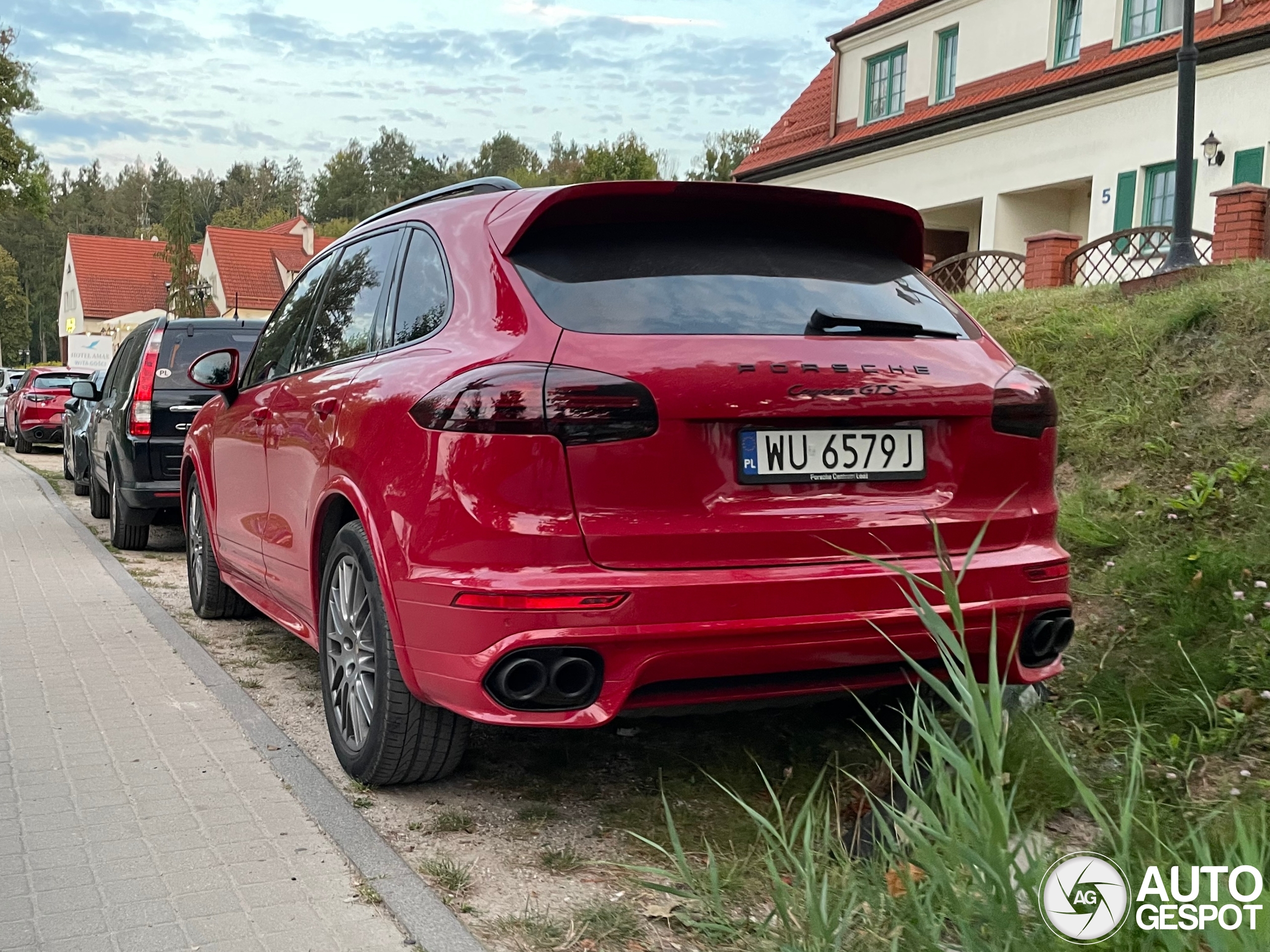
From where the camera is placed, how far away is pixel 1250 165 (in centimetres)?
1769

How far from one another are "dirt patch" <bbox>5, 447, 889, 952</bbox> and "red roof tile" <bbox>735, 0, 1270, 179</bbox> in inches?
659

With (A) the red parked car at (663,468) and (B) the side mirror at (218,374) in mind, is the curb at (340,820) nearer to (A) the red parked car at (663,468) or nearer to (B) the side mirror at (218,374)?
(A) the red parked car at (663,468)

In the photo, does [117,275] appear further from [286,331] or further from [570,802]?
[570,802]

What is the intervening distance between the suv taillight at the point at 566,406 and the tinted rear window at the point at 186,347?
6.25 metres

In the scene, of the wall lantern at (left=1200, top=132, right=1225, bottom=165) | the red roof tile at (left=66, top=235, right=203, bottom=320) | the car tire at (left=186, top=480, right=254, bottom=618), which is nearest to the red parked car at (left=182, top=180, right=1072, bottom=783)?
the car tire at (left=186, top=480, right=254, bottom=618)

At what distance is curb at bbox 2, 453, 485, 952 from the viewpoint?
306 centimetres

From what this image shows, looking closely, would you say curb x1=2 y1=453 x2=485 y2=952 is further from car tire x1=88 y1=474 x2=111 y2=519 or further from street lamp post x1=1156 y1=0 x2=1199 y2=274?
street lamp post x1=1156 y1=0 x2=1199 y2=274

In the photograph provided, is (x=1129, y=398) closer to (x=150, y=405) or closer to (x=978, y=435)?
(x=978, y=435)

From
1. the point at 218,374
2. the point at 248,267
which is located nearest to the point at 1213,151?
the point at 218,374

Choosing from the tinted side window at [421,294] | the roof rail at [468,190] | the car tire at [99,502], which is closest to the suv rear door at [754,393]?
the tinted side window at [421,294]

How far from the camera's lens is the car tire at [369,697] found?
3.80 metres

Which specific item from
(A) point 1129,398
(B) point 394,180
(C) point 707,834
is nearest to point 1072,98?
(A) point 1129,398

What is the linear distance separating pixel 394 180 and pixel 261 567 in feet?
375

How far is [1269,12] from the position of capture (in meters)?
17.6
